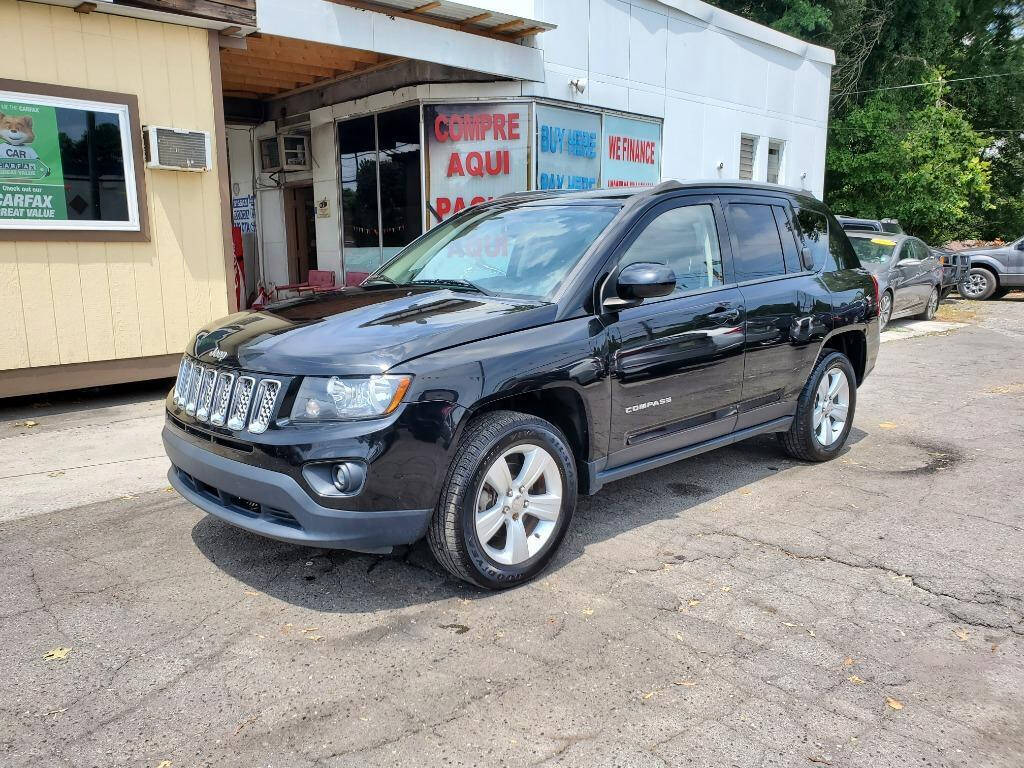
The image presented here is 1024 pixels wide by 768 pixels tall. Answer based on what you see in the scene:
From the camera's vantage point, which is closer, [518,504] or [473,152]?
[518,504]

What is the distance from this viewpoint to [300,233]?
14242mm

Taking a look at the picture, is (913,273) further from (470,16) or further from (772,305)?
(772,305)

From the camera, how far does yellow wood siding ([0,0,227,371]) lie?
6707 mm

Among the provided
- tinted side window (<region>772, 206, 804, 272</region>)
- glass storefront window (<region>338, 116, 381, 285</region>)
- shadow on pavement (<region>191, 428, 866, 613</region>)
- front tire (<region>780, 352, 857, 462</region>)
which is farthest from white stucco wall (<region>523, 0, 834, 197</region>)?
shadow on pavement (<region>191, 428, 866, 613</region>)

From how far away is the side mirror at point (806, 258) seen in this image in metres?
5.45

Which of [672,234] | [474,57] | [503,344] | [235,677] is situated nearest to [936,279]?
[474,57]

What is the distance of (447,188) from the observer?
11547mm

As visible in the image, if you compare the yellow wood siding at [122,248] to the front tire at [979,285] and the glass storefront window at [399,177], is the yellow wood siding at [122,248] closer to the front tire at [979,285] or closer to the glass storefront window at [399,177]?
the glass storefront window at [399,177]

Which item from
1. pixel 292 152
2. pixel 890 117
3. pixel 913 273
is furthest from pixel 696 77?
pixel 890 117

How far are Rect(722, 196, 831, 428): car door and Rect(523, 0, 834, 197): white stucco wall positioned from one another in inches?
259

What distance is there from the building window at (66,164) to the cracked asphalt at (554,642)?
3.21 metres

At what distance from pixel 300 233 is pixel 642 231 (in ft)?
36.2

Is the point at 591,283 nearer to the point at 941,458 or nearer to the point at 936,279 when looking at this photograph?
the point at 941,458

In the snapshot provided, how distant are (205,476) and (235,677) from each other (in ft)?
3.06
